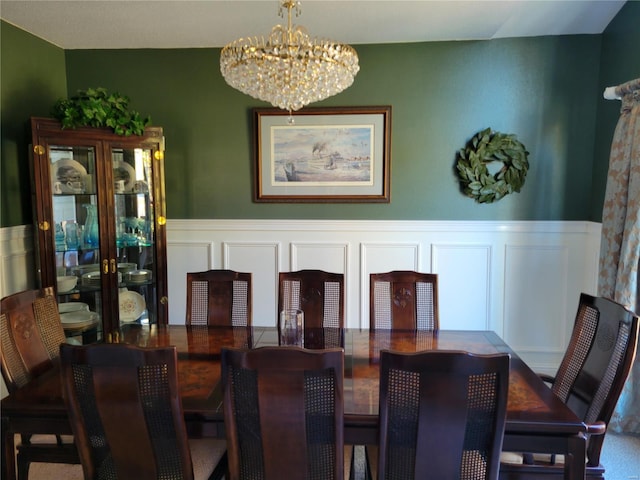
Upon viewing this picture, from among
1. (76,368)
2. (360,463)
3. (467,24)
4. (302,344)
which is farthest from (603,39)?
(76,368)

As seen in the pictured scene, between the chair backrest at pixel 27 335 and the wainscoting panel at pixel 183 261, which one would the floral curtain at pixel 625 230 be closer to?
the wainscoting panel at pixel 183 261

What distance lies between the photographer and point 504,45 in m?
3.29

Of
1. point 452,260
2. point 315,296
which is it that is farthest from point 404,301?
point 452,260

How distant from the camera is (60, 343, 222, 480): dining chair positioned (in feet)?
4.32

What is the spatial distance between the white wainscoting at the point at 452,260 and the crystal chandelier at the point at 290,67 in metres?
1.53

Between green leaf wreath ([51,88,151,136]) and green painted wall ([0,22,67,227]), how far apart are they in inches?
→ 12.4

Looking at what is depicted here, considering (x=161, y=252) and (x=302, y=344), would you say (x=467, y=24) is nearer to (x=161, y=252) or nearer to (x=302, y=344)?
(x=302, y=344)

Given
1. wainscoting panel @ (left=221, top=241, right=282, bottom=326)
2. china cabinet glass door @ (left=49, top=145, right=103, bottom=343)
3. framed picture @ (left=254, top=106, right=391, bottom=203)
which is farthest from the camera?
wainscoting panel @ (left=221, top=241, right=282, bottom=326)

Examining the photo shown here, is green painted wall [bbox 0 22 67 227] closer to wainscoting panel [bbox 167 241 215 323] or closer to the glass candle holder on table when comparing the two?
wainscoting panel [bbox 167 241 215 323]

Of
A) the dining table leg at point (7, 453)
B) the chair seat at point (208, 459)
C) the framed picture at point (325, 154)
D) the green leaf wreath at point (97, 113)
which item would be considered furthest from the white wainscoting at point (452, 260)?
the dining table leg at point (7, 453)

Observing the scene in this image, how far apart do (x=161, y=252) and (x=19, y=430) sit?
1.80 meters

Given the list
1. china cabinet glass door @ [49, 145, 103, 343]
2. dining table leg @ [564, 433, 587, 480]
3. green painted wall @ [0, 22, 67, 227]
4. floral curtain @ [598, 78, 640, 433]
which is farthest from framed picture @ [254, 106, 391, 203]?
dining table leg @ [564, 433, 587, 480]

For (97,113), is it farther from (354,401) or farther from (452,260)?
(452,260)

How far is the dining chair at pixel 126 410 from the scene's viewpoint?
132cm
